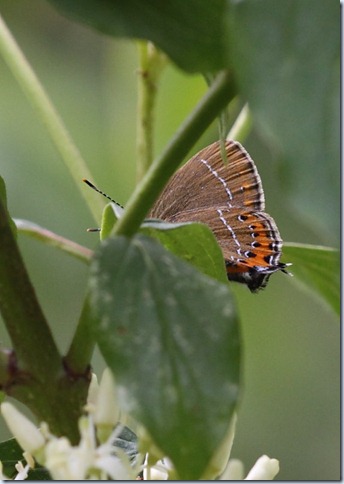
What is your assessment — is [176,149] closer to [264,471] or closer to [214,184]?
[264,471]

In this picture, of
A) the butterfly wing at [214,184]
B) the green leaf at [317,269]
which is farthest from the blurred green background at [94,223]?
the green leaf at [317,269]

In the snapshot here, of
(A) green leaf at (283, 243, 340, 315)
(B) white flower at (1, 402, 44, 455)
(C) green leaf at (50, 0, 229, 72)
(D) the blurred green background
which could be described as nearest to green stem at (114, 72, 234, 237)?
(C) green leaf at (50, 0, 229, 72)

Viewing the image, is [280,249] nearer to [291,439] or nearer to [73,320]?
[73,320]

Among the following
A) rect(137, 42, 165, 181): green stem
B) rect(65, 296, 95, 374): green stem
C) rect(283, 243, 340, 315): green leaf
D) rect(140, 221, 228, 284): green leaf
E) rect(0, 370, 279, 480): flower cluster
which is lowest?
rect(0, 370, 279, 480): flower cluster

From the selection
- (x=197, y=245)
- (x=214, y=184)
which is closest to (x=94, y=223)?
(x=214, y=184)

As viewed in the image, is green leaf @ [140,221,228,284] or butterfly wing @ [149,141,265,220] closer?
green leaf @ [140,221,228,284]

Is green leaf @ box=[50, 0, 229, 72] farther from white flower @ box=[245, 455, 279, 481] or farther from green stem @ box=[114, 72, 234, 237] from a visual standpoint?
white flower @ box=[245, 455, 279, 481]
